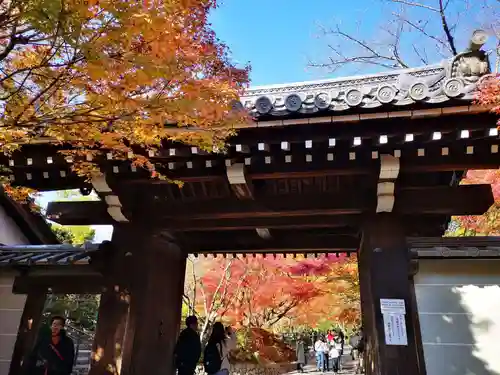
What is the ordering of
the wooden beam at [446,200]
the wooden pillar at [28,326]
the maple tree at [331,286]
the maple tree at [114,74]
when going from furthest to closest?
the maple tree at [331,286] → the wooden pillar at [28,326] → the wooden beam at [446,200] → the maple tree at [114,74]

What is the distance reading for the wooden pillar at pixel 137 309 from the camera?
505cm

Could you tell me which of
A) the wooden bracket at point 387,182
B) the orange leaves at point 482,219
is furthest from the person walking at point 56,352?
the orange leaves at point 482,219

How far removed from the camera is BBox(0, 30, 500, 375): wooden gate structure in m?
3.97

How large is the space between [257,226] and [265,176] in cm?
113

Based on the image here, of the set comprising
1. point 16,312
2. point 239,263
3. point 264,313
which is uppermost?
point 239,263

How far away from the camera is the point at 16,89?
10.0 ft

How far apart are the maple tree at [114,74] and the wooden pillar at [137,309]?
2.05 metres

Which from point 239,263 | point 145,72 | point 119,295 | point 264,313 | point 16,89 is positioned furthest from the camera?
point 264,313

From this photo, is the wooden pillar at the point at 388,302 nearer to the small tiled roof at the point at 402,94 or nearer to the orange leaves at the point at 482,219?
the small tiled roof at the point at 402,94

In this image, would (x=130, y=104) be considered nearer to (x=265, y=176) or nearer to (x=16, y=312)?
(x=265, y=176)

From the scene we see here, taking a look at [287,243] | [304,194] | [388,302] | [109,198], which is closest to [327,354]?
[287,243]

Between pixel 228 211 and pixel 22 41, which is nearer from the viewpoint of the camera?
pixel 22 41

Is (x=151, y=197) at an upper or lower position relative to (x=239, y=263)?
lower

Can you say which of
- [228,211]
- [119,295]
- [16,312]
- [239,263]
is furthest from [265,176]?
[239,263]
